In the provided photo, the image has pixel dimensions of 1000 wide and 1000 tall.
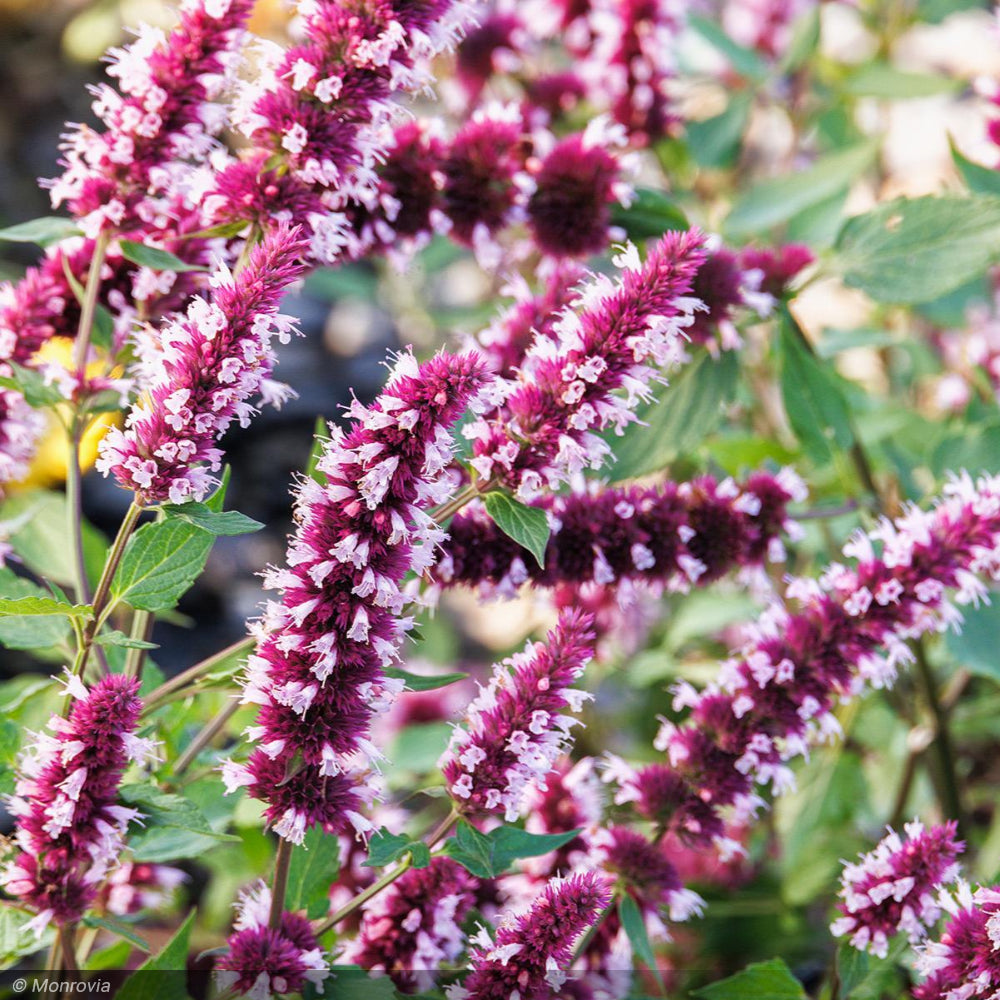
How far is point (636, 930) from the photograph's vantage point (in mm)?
1004

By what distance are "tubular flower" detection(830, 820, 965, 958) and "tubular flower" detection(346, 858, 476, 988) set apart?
349 mm

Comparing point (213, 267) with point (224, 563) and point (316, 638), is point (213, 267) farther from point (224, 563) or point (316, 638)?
point (224, 563)

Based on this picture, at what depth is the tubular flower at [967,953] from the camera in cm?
87

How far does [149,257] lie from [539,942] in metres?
0.67

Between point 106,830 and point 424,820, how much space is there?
82 centimetres

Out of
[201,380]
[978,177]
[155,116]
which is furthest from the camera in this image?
[978,177]

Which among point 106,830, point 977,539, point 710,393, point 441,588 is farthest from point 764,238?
point 106,830

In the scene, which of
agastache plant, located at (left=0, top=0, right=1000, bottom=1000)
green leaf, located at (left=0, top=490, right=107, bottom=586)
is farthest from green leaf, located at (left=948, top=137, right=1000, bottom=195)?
green leaf, located at (left=0, top=490, right=107, bottom=586)

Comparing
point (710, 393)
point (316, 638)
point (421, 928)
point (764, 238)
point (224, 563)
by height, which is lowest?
point (421, 928)

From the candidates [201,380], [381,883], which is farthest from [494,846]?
[201,380]

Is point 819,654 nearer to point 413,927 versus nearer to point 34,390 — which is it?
point 413,927

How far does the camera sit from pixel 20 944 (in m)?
0.98

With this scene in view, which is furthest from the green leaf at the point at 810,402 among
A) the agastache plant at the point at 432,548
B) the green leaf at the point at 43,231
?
A: the green leaf at the point at 43,231

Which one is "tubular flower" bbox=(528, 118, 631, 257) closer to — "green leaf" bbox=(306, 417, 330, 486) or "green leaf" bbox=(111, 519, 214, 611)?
"green leaf" bbox=(306, 417, 330, 486)
